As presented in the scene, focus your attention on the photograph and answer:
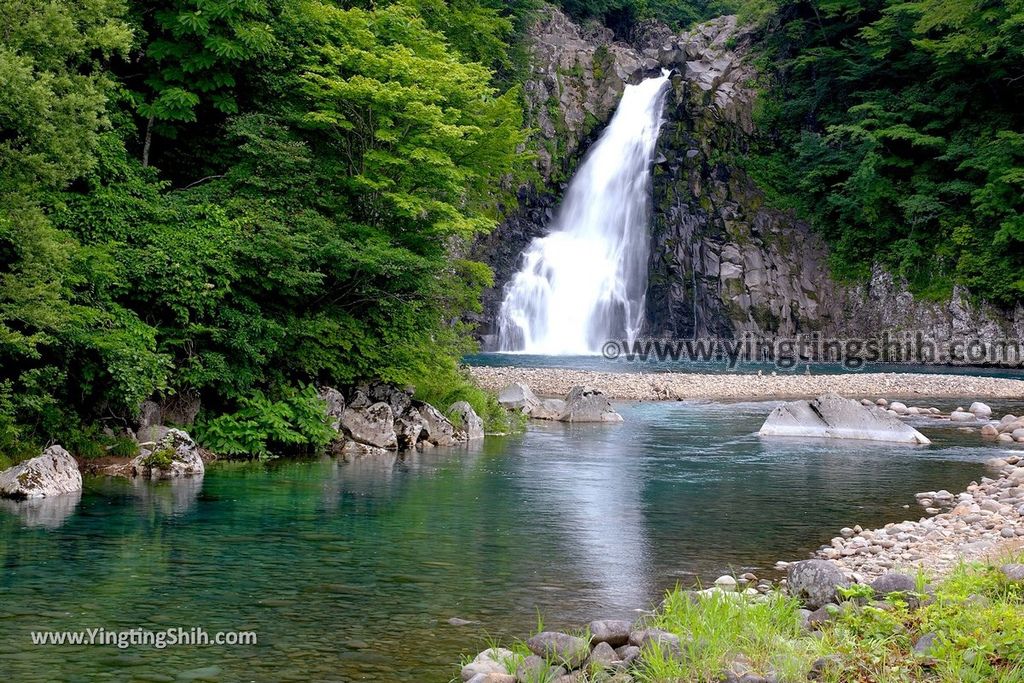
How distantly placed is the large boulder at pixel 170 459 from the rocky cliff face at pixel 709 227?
34315 millimetres

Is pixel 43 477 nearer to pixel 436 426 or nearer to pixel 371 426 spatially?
pixel 371 426

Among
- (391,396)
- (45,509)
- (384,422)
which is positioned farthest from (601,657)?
(391,396)

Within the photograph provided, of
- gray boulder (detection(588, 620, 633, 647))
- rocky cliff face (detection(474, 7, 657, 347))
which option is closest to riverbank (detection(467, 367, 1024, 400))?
rocky cliff face (detection(474, 7, 657, 347))

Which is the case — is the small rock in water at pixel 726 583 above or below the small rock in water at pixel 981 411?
below

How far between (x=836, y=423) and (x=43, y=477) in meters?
16.7

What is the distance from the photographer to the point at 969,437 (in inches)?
835

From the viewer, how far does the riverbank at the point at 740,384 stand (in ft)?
102

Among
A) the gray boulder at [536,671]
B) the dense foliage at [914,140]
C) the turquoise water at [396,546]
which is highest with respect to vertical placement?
the dense foliage at [914,140]

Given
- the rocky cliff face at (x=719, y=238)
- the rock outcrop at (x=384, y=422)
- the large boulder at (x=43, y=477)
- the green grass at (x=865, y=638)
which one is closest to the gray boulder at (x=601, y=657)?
the green grass at (x=865, y=638)

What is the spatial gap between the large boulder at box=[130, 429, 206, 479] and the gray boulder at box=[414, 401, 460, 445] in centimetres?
545

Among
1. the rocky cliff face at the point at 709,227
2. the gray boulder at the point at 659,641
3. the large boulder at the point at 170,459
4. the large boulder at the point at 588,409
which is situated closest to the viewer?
the gray boulder at the point at 659,641

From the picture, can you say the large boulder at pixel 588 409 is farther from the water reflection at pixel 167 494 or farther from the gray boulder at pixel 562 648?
the gray boulder at pixel 562 648

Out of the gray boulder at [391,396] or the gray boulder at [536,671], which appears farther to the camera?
the gray boulder at [391,396]

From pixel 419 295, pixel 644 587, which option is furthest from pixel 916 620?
pixel 419 295
